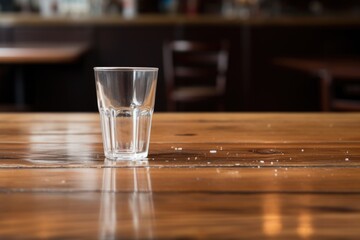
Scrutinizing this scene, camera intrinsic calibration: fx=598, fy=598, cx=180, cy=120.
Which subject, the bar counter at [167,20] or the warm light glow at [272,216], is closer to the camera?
the warm light glow at [272,216]

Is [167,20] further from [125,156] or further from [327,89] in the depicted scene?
[125,156]

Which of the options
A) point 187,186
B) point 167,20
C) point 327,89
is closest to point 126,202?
point 187,186

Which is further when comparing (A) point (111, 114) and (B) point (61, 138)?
(B) point (61, 138)

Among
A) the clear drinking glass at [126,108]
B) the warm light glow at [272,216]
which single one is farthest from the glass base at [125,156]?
the warm light glow at [272,216]

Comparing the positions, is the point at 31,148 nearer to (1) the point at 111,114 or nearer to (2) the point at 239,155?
(1) the point at 111,114

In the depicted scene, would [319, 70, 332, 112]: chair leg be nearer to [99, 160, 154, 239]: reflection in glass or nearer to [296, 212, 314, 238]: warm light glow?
[99, 160, 154, 239]: reflection in glass

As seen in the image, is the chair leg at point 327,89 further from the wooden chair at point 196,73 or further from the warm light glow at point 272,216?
the warm light glow at point 272,216

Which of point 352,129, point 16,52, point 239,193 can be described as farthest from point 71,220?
point 16,52

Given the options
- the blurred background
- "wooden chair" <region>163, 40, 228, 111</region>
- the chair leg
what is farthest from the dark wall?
the chair leg
